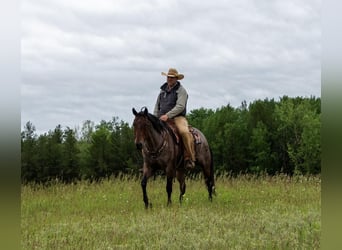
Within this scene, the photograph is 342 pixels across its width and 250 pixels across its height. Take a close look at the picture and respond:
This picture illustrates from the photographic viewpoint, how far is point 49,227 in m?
8.56

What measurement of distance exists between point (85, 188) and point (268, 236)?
9.03m

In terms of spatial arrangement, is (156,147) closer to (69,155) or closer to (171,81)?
(171,81)

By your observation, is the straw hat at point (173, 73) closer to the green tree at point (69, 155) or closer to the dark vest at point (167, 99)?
the dark vest at point (167, 99)

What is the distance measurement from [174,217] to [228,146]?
22.8 m

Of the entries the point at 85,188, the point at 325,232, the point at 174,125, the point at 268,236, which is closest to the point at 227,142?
the point at 85,188

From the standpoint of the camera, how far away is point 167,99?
A: 11492mm

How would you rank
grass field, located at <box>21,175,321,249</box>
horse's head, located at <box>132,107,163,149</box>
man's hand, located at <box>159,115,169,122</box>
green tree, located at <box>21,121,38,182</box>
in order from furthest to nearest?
green tree, located at <box>21,121,38,182</box>, man's hand, located at <box>159,115,169,122</box>, horse's head, located at <box>132,107,163,149</box>, grass field, located at <box>21,175,321,249</box>

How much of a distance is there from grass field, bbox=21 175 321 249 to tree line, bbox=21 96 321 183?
1118cm

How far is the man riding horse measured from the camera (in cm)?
1131

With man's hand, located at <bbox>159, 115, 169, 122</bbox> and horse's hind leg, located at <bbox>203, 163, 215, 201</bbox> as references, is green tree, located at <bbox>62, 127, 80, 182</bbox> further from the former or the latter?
man's hand, located at <bbox>159, 115, 169, 122</bbox>

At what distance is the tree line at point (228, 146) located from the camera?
26734mm

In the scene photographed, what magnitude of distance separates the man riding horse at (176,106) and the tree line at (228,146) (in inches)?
598

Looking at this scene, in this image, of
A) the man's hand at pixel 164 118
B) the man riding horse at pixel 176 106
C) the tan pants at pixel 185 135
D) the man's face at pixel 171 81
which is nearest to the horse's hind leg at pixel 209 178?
the man riding horse at pixel 176 106

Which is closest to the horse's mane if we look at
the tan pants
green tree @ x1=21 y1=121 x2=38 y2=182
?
the tan pants
